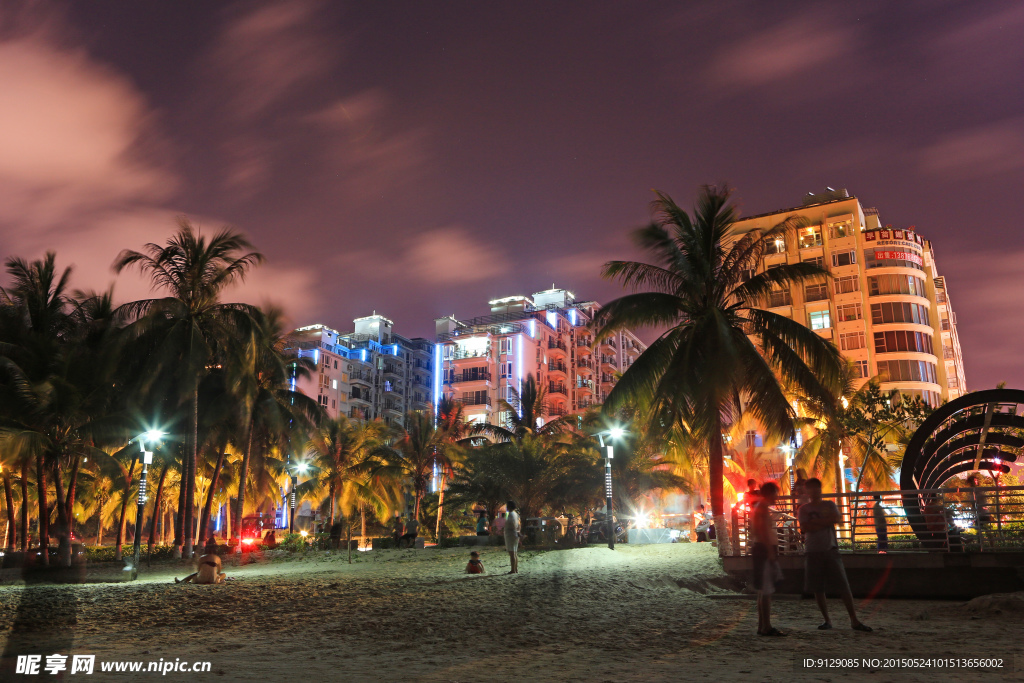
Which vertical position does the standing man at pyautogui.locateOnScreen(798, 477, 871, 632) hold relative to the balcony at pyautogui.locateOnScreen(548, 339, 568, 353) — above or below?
below

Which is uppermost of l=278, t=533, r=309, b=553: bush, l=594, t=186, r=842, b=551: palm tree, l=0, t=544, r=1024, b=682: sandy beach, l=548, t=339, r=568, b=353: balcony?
l=548, t=339, r=568, b=353: balcony

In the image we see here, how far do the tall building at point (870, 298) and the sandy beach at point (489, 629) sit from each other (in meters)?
45.3

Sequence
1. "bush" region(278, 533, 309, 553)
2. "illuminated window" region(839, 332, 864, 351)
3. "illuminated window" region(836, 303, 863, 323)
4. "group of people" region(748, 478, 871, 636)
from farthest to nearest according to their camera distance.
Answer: "illuminated window" region(836, 303, 863, 323)
"illuminated window" region(839, 332, 864, 351)
"bush" region(278, 533, 309, 553)
"group of people" region(748, 478, 871, 636)

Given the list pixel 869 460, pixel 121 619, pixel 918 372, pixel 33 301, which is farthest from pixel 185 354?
pixel 918 372

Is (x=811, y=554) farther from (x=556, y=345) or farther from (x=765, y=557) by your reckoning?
(x=556, y=345)

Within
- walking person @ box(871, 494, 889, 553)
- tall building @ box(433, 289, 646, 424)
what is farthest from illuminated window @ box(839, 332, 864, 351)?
walking person @ box(871, 494, 889, 553)

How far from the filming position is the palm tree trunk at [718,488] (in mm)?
19031

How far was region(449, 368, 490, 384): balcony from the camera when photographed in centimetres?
8725

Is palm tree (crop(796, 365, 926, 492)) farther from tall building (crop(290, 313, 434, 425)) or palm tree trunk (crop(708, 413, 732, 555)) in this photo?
tall building (crop(290, 313, 434, 425))

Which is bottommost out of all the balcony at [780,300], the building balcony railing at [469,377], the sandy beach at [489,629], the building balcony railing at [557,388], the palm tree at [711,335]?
the sandy beach at [489,629]

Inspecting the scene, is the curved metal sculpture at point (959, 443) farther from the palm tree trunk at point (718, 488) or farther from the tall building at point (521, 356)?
the tall building at point (521, 356)

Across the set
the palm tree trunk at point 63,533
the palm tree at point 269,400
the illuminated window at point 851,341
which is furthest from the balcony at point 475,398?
the palm tree trunk at point 63,533

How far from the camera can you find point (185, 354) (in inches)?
1111

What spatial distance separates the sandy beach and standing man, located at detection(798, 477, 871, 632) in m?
0.40
